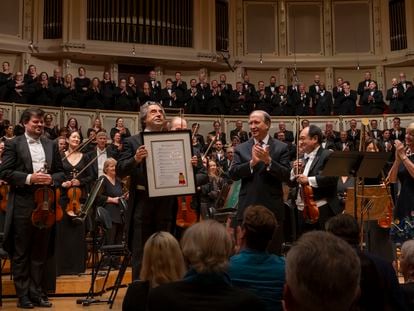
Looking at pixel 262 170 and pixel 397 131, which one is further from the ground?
pixel 397 131

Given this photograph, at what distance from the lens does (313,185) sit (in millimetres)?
4812

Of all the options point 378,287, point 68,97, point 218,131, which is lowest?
point 378,287

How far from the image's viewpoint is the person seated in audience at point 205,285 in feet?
6.36

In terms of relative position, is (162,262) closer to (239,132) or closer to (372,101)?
(239,132)

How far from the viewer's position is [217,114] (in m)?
14.5

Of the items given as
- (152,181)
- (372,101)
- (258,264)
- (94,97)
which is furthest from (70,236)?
(372,101)

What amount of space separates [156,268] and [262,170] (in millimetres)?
2094

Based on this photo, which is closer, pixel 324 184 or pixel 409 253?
pixel 409 253

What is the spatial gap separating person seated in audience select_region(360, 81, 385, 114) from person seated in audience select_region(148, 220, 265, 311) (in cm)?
1290

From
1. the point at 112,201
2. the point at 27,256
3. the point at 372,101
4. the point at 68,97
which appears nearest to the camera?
the point at 27,256

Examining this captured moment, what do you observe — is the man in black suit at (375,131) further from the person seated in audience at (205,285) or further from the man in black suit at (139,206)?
the person seated in audience at (205,285)

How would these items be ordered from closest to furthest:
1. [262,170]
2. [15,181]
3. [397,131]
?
[262,170] → [15,181] → [397,131]

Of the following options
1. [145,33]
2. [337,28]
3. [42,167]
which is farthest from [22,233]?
[337,28]

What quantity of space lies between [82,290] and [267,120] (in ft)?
8.46
